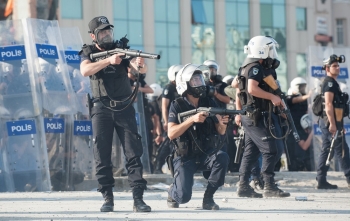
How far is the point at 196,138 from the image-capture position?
1059cm

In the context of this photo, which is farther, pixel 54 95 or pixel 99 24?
pixel 54 95

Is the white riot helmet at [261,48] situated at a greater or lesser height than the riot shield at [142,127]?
greater

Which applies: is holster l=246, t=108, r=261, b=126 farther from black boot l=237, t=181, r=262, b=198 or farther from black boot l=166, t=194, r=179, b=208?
black boot l=166, t=194, r=179, b=208

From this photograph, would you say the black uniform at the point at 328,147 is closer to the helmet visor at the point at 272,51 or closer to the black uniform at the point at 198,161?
the helmet visor at the point at 272,51

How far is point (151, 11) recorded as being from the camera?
5034 cm

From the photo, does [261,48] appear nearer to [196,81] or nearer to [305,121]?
[196,81]

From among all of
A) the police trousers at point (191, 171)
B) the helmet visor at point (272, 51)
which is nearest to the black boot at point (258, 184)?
the helmet visor at point (272, 51)

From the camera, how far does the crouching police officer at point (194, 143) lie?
415 inches

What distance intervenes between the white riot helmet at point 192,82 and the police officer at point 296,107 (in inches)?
336

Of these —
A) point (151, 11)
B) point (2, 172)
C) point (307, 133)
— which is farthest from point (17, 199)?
point (151, 11)

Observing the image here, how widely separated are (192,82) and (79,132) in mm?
4758

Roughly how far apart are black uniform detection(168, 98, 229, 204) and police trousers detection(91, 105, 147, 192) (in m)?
0.37

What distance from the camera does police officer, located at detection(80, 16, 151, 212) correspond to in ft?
34.3

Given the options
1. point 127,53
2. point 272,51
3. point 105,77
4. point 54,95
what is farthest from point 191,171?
point 54,95
